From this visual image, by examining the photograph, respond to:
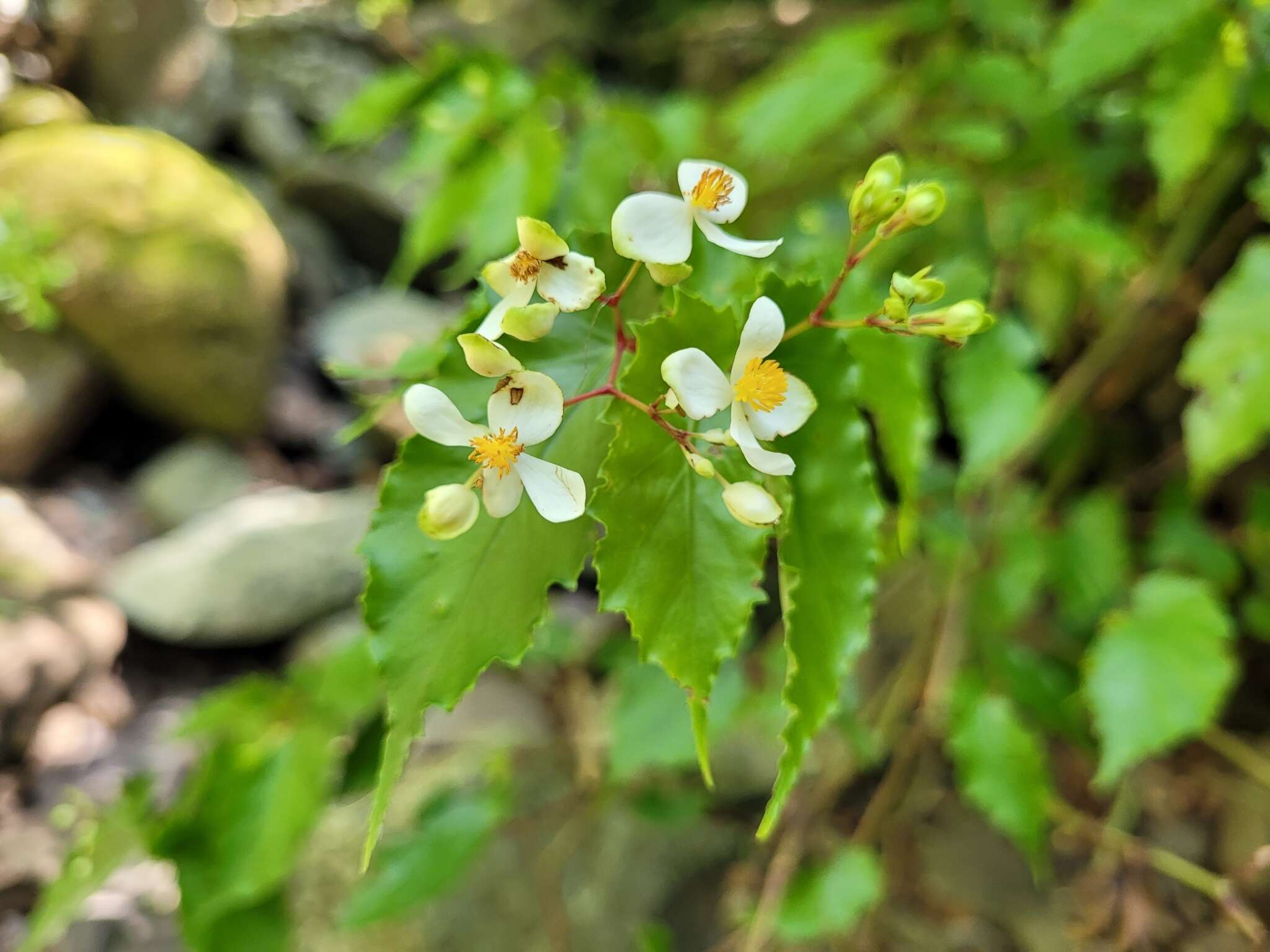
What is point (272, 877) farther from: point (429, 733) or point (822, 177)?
point (822, 177)

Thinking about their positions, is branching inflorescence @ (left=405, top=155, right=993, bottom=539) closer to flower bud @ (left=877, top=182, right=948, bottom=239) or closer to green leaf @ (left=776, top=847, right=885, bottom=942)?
flower bud @ (left=877, top=182, right=948, bottom=239)

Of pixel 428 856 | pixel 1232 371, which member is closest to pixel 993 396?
pixel 1232 371

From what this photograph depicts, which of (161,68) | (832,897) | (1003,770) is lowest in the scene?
(832,897)

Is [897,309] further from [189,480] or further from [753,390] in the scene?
[189,480]

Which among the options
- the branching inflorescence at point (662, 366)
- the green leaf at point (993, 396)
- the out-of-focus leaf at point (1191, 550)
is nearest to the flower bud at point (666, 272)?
the branching inflorescence at point (662, 366)

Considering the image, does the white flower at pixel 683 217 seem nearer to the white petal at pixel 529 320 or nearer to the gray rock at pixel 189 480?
the white petal at pixel 529 320

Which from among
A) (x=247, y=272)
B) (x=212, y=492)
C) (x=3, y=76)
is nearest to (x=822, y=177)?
(x=247, y=272)

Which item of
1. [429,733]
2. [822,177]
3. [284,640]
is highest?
[822,177]
